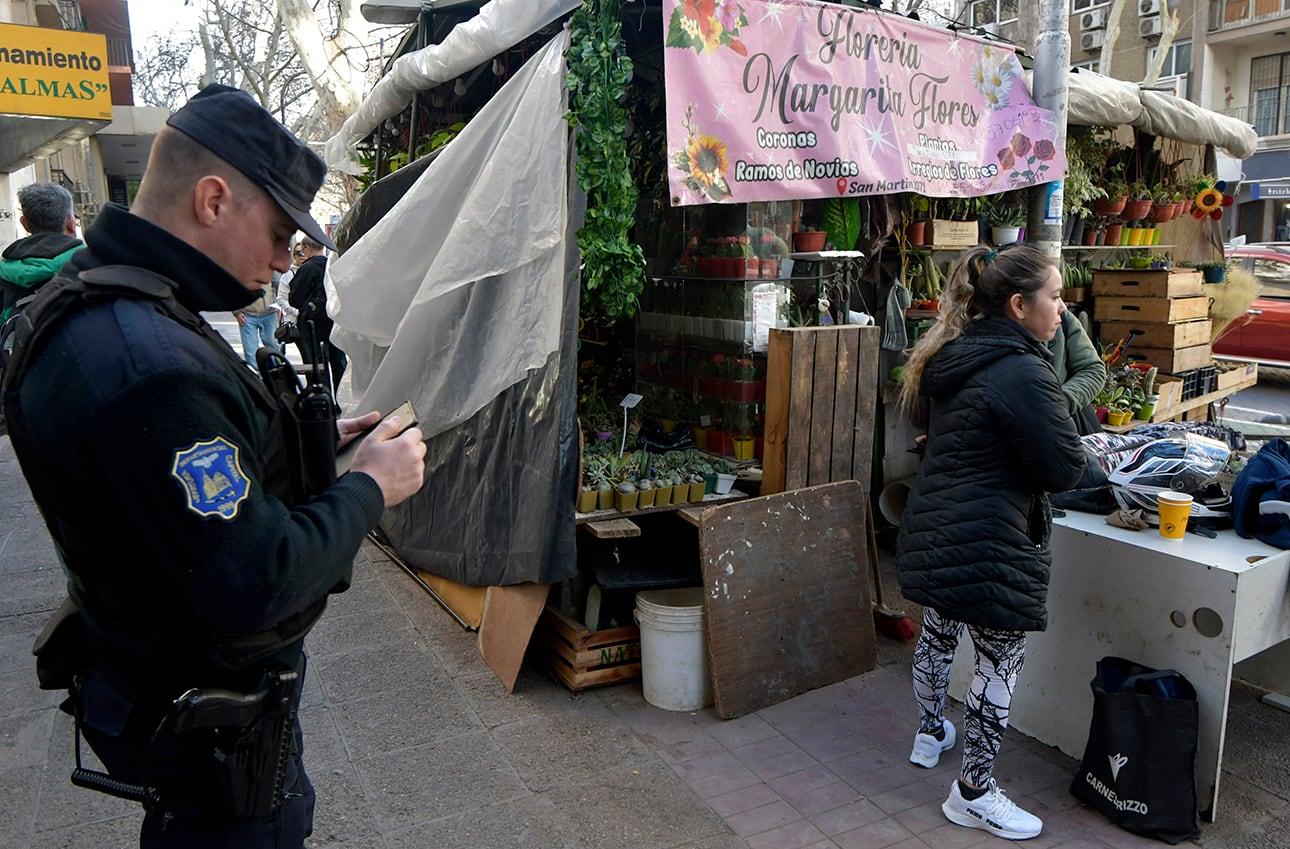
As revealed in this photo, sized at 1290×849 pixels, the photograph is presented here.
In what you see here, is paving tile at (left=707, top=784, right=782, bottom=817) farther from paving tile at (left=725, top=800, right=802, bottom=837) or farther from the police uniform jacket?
the police uniform jacket

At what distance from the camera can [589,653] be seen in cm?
414

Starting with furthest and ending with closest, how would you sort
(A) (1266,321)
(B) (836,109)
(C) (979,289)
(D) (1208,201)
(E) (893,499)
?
(A) (1266,321), (D) (1208,201), (E) (893,499), (B) (836,109), (C) (979,289)

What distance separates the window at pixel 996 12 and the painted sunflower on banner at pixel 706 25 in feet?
94.4

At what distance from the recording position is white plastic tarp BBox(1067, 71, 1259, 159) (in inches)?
235

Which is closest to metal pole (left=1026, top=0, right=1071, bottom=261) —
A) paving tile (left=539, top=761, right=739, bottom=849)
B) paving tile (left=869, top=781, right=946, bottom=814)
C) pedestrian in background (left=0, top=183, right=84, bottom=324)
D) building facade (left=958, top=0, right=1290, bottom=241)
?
paving tile (left=869, top=781, right=946, bottom=814)

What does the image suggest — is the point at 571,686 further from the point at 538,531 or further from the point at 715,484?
the point at 715,484

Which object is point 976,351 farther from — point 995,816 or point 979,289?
point 995,816

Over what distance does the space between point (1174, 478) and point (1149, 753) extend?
4.09 ft

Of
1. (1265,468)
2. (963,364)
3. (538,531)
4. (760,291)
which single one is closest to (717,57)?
(760,291)

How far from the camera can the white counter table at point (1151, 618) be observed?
3.13 metres

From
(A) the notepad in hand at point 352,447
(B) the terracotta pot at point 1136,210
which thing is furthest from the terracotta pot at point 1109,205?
(A) the notepad in hand at point 352,447

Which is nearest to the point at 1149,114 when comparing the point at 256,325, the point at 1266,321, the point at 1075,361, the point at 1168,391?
the point at 1168,391

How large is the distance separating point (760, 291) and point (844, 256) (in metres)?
0.52

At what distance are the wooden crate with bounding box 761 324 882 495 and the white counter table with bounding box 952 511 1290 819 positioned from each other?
1085 millimetres
